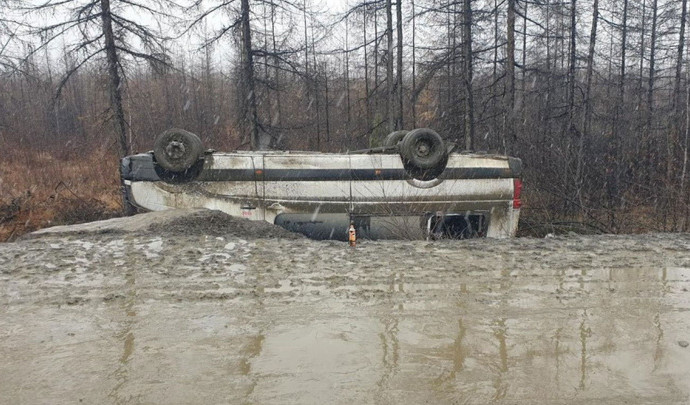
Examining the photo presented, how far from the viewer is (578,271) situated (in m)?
5.16

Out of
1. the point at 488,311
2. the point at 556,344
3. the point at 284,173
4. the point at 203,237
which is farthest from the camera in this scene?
the point at 284,173

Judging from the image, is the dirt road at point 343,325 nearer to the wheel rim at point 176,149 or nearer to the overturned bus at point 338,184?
the overturned bus at point 338,184

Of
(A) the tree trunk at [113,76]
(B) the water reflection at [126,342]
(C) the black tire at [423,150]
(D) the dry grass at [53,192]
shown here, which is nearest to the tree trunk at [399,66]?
(A) the tree trunk at [113,76]

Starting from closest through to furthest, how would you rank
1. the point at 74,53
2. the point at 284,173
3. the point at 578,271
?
the point at 578,271 → the point at 284,173 → the point at 74,53

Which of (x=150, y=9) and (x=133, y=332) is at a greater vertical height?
(x=150, y=9)

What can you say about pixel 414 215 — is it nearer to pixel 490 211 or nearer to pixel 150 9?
pixel 490 211

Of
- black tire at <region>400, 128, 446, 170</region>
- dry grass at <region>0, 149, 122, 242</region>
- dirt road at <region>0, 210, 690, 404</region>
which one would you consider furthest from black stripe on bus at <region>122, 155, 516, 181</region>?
dry grass at <region>0, 149, 122, 242</region>

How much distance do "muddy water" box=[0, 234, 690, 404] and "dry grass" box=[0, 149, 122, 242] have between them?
6449 millimetres

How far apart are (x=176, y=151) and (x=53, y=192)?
7.76 meters

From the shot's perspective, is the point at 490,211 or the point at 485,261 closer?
the point at 485,261

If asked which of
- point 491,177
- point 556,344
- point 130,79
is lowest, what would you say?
point 556,344

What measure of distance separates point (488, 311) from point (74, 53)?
11370mm

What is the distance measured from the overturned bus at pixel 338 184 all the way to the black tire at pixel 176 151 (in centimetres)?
2

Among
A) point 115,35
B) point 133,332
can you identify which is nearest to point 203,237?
point 133,332
